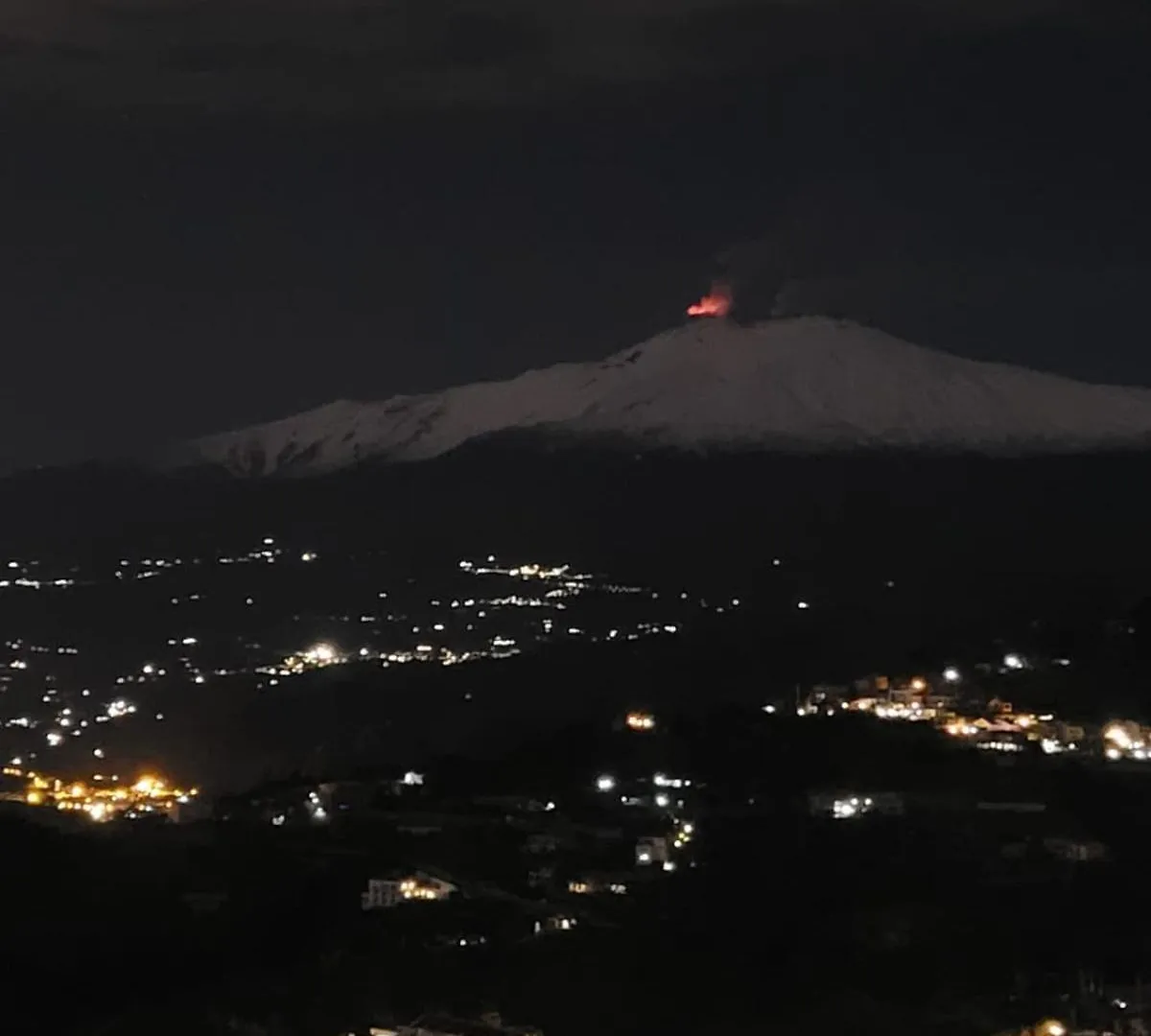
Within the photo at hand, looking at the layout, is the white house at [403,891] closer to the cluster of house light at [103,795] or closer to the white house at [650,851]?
the white house at [650,851]

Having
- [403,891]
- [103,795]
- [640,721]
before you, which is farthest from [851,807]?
[103,795]

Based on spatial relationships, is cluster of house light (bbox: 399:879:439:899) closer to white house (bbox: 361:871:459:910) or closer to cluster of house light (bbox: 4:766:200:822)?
white house (bbox: 361:871:459:910)

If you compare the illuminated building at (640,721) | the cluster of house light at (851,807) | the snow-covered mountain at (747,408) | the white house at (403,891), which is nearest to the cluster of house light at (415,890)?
the white house at (403,891)

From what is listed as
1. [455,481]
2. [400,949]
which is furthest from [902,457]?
[400,949]

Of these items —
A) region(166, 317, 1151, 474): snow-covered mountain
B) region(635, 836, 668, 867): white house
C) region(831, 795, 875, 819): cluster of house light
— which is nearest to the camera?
region(635, 836, 668, 867): white house

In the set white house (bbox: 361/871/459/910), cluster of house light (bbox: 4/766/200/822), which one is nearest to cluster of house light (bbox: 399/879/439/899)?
white house (bbox: 361/871/459/910)

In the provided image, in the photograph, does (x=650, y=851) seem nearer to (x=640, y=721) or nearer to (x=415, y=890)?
(x=415, y=890)

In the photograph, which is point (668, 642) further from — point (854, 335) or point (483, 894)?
point (854, 335)

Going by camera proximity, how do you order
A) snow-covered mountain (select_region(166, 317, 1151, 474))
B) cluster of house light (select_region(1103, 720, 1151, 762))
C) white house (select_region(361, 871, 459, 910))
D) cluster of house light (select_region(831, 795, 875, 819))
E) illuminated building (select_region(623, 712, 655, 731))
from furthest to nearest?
snow-covered mountain (select_region(166, 317, 1151, 474)), illuminated building (select_region(623, 712, 655, 731)), cluster of house light (select_region(1103, 720, 1151, 762)), cluster of house light (select_region(831, 795, 875, 819)), white house (select_region(361, 871, 459, 910))
